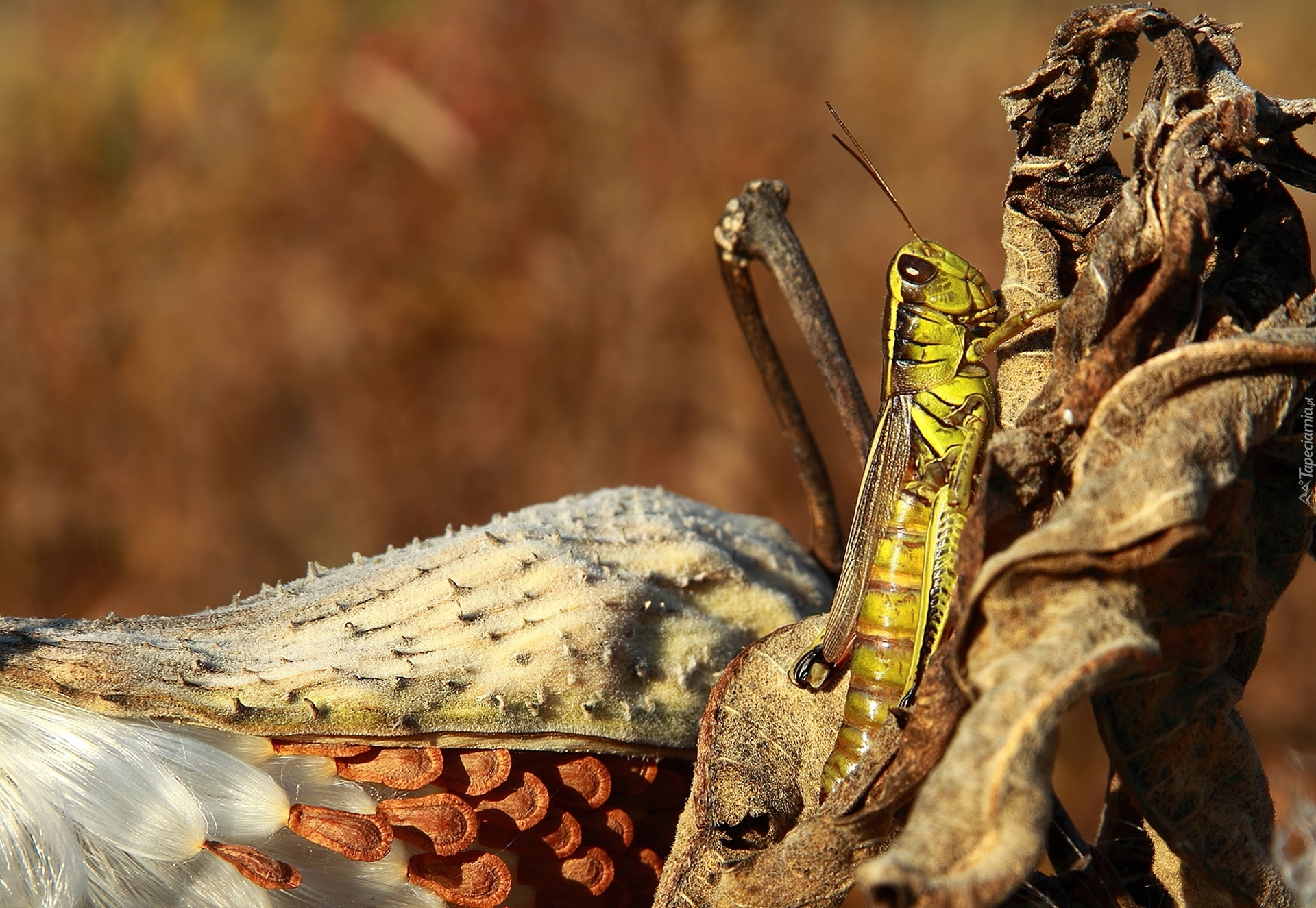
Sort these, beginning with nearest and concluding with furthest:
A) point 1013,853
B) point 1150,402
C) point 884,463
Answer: point 1013,853, point 1150,402, point 884,463

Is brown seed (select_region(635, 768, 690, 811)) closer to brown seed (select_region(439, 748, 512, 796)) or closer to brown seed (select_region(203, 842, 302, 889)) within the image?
brown seed (select_region(439, 748, 512, 796))

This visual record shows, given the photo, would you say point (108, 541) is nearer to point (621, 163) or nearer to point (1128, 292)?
point (621, 163)

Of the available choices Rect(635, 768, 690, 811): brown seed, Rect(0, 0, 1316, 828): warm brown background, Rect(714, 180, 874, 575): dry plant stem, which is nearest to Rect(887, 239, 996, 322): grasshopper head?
Rect(714, 180, 874, 575): dry plant stem

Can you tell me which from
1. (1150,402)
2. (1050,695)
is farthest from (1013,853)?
(1150,402)

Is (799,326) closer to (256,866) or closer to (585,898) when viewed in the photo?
(585,898)

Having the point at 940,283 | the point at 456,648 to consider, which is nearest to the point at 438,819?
the point at 456,648

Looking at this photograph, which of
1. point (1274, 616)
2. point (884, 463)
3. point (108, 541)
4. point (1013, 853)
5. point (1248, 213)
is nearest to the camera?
point (1013, 853)
